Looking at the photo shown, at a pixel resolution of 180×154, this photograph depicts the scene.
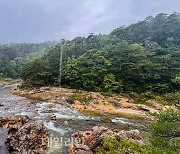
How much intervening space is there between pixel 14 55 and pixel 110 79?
254 ft

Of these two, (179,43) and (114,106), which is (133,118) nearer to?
(114,106)

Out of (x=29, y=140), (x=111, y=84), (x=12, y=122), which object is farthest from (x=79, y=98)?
(x=29, y=140)

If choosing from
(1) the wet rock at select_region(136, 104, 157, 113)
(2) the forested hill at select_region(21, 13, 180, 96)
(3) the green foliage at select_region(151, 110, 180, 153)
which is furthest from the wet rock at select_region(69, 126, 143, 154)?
(2) the forested hill at select_region(21, 13, 180, 96)

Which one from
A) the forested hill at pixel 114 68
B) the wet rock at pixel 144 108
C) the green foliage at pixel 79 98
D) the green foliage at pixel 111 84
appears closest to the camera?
the wet rock at pixel 144 108

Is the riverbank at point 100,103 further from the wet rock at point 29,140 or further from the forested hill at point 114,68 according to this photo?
the wet rock at point 29,140

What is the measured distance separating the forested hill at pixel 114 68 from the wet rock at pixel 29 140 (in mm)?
22311

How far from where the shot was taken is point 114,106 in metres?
32.0

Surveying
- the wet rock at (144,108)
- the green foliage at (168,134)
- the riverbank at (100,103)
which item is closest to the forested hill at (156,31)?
the riverbank at (100,103)

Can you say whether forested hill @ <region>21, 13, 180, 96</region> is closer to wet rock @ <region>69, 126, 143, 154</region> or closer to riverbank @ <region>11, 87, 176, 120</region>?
riverbank @ <region>11, 87, 176, 120</region>

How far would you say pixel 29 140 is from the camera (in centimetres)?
1579

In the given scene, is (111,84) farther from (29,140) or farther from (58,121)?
(29,140)

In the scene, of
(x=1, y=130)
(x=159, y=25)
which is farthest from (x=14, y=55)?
(x=1, y=130)

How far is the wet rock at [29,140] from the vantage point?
15.2 meters

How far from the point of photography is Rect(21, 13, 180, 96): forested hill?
38.8m
